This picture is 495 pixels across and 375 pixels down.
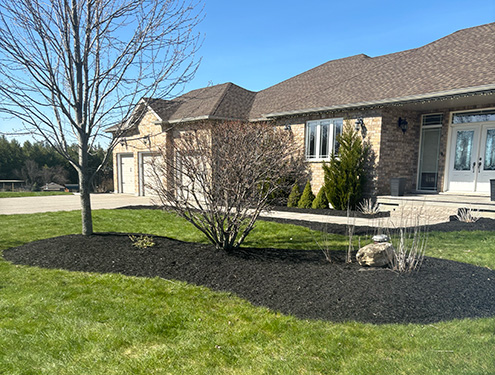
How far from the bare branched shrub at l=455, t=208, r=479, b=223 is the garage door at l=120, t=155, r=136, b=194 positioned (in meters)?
17.0

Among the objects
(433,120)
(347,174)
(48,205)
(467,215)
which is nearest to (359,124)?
(347,174)

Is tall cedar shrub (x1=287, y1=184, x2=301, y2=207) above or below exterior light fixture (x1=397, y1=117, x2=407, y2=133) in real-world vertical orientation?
Result: below

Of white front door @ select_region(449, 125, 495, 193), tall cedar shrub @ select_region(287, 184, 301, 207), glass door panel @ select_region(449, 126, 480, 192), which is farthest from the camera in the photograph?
tall cedar shrub @ select_region(287, 184, 301, 207)

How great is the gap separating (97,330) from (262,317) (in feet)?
5.34

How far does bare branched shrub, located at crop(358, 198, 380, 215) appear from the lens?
34.3 feet

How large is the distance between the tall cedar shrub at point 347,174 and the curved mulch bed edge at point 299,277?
6.01 metres

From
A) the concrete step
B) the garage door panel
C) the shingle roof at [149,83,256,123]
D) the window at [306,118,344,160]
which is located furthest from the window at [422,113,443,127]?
the garage door panel

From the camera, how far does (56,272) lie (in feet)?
15.9

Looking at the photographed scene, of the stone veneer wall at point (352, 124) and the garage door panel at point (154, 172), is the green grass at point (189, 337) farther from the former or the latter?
the stone veneer wall at point (352, 124)

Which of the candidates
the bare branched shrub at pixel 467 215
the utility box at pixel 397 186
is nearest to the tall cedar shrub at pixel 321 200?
the utility box at pixel 397 186

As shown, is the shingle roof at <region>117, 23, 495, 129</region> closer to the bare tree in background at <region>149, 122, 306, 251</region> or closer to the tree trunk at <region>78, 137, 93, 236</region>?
the tree trunk at <region>78, 137, 93, 236</region>

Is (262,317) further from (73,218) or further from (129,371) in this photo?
(73,218)

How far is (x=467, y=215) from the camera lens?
8305mm

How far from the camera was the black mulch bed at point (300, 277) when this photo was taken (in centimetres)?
347
